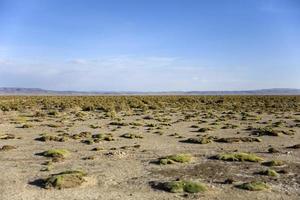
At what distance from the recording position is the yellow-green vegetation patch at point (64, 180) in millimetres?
16656

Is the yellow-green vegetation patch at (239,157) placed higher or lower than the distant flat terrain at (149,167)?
higher

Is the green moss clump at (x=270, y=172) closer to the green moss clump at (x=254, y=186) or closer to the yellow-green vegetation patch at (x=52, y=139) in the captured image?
the green moss clump at (x=254, y=186)

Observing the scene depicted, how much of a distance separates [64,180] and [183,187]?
446cm

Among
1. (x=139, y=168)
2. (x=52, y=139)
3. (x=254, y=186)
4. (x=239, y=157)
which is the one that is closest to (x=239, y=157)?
(x=239, y=157)

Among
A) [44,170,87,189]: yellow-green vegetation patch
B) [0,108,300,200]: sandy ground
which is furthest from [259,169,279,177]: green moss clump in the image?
[44,170,87,189]: yellow-green vegetation patch

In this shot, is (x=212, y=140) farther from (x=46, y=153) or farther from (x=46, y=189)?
(x=46, y=189)

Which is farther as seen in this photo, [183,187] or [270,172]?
[270,172]

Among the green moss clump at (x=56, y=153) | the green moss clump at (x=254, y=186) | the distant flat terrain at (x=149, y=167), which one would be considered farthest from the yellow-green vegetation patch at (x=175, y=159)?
the green moss clump at (x=56, y=153)

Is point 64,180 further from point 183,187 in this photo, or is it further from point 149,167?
point 149,167

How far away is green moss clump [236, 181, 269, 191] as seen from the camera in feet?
53.7

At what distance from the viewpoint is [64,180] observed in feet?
55.8

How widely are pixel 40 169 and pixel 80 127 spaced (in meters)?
20.3

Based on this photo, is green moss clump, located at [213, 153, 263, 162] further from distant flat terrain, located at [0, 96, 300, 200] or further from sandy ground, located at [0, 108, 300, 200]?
sandy ground, located at [0, 108, 300, 200]

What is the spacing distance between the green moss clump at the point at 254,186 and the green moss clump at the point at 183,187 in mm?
1485
